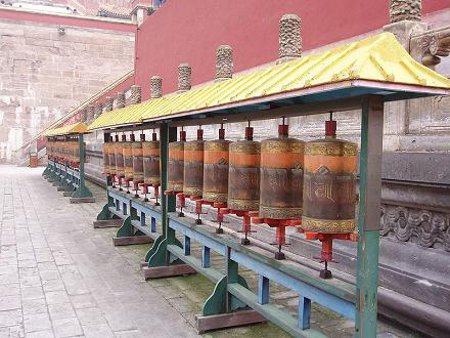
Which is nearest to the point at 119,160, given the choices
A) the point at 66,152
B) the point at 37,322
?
the point at 37,322

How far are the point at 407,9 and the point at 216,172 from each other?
6.76 ft

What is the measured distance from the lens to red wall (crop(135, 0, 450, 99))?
222 inches

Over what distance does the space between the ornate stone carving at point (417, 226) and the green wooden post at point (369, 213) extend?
4.60ft

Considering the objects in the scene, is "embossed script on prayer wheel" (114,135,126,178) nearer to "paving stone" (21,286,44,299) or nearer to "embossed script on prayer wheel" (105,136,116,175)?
"embossed script on prayer wheel" (105,136,116,175)

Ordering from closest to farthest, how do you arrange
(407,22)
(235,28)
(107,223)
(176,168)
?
(407,22), (176,168), (107,223), (235,28)

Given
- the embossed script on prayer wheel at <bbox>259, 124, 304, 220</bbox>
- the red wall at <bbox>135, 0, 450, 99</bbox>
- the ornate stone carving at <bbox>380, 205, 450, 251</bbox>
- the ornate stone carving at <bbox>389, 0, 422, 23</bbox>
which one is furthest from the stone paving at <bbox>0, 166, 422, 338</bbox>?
the red wall at <bbox>135, 0, 450, 99</bbox>

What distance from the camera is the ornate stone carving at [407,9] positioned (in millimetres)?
3777

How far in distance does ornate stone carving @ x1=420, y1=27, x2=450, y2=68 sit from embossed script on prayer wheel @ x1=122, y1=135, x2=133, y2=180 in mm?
3669

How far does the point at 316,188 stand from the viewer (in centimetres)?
250

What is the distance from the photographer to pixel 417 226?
3691 millimetres

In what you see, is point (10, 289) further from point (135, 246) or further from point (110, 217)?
point (110, 217)

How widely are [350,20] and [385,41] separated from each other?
3689 millimetres

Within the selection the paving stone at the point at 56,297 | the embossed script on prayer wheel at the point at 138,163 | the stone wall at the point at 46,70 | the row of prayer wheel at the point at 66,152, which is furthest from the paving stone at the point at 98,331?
the stone wall at the point at 46,70

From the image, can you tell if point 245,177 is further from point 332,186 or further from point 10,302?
point 10,302
